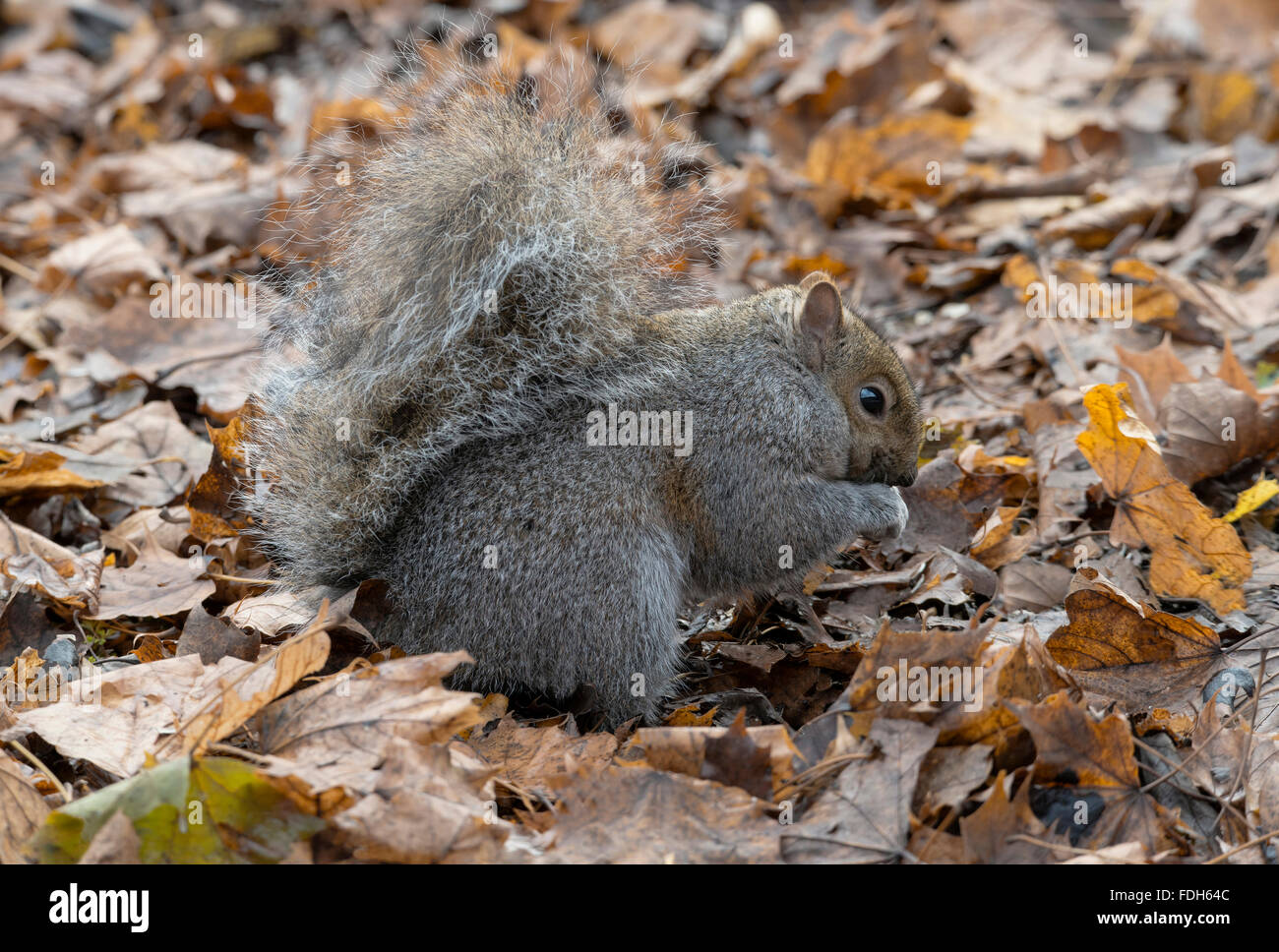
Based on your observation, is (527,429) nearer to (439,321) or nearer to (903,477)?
(439,321)

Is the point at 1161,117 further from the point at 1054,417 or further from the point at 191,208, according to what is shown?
the point at 191,208

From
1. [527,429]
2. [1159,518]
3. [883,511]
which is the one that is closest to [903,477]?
[883,511]

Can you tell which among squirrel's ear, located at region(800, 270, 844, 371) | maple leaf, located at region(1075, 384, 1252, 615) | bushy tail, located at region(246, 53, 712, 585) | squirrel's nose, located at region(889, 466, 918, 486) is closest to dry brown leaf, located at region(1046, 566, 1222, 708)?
maple leaf, located at region(1075, 384, 1252, 615)

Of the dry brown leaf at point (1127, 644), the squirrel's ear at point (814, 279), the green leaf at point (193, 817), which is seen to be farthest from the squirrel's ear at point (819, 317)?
the green leaf at point (193, 817)

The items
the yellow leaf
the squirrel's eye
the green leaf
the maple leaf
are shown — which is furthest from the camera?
the squirrel's eye

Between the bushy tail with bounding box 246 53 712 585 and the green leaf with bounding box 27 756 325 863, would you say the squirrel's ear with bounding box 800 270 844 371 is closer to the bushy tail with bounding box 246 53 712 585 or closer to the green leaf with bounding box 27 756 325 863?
the bushy tail with bounding box 246 53 712 585

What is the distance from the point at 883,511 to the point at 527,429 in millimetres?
839

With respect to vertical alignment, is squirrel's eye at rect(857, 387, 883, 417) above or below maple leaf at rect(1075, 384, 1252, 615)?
above

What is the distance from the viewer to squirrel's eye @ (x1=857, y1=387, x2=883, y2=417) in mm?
2830

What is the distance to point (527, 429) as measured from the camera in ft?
8.10

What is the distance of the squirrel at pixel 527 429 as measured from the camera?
2.37 m

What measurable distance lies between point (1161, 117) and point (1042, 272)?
1.63 m

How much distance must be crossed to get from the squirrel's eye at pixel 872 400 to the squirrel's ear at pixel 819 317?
0.13 m

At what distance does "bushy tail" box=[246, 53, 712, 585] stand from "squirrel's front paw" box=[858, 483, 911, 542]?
0.61 metres
